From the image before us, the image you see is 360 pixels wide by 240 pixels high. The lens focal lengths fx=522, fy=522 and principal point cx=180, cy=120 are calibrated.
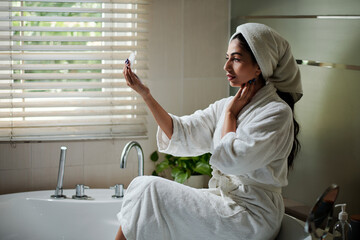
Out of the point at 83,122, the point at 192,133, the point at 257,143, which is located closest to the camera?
the point at 257,143

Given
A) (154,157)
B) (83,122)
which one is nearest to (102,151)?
(83,122)

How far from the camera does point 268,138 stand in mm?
1978

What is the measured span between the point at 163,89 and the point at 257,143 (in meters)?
1.31

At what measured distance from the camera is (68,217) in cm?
287

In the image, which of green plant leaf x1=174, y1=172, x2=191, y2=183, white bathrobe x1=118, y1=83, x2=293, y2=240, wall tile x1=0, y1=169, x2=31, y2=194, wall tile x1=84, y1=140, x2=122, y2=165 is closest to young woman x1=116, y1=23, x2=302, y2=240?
white bathrobe x1=118, y1=83, x2=293, y2=240

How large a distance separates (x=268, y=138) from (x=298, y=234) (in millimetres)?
434

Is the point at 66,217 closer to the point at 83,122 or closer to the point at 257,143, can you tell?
the point at 83,122

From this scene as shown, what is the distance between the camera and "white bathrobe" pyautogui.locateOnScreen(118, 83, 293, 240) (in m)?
1.99

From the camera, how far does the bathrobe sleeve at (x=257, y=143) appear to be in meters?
1.97

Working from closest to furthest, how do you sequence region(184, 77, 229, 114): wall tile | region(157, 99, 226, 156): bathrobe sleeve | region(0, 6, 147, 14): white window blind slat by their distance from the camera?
1. region(157, 99, 226, 156): bathrobe sleeve
2. region(0, 6, 147, 14): white window blind slat
3. region(184, 77, 229, 114): wall tile

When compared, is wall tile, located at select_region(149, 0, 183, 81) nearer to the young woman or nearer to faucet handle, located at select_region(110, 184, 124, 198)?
faucet handle, located at select_region(110, 184, 124, 198)

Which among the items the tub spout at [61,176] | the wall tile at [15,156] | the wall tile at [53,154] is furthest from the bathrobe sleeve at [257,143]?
the wall tile at [15,156]

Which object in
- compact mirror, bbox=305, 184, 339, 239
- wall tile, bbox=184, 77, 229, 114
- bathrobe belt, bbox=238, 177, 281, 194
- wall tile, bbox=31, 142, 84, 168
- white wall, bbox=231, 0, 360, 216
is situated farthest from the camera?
wall tile, bbox=184, 77, 229, 114

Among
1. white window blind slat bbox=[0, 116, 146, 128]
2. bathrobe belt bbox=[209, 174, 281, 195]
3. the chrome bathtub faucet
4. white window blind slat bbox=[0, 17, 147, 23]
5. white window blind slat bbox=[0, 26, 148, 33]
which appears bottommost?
the chrome bathtub faucet
